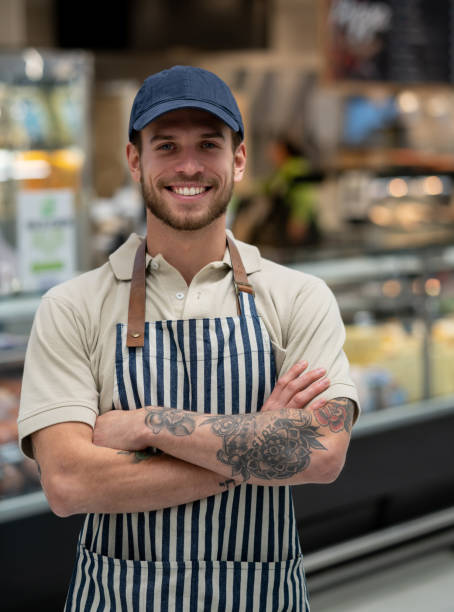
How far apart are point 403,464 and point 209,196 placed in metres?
2.20

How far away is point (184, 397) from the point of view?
1.64 meters

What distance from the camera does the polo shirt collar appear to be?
1.72 m

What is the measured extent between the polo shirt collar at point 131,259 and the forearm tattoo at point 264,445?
0.35m

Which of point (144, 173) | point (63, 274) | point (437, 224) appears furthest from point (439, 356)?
point (437, 224)

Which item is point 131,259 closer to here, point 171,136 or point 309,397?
point 171,136

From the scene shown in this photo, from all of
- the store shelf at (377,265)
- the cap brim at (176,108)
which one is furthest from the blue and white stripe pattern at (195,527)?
the store shelf at (377,265)

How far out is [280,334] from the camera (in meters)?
1.71

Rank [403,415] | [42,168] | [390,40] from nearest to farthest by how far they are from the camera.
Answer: [403,415]
[42,168]
[390,40]

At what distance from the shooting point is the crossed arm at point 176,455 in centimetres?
152

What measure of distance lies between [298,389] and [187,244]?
36 centimetres

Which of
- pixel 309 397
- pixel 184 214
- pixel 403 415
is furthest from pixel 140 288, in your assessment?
pixel 403 415

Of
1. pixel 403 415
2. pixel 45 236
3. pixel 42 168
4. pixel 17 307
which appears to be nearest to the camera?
pixel 17 307

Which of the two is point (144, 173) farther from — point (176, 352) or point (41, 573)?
point (41, 573)

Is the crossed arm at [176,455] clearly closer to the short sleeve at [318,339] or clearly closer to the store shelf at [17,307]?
the short sleeve at [318,339]
